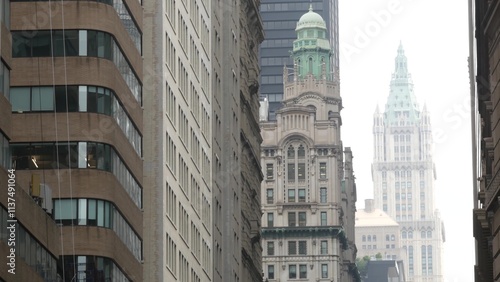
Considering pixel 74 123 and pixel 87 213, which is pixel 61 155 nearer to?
pixel 74 123

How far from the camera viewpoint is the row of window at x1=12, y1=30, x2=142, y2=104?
8262cm

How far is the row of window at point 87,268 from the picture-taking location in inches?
3140

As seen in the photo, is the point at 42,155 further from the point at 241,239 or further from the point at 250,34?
the point at 250,34

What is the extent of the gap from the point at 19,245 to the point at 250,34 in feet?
253

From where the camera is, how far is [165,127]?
95.3m

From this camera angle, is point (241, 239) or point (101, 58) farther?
point (241, 239)

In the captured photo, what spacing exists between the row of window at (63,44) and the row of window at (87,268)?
9.64m

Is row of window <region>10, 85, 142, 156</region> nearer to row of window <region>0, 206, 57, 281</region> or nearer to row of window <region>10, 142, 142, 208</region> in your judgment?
row of window <region>10, 142, 142, 208</region>

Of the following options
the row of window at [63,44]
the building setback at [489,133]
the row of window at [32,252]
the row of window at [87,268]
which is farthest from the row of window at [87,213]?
the building setback at [489,133]

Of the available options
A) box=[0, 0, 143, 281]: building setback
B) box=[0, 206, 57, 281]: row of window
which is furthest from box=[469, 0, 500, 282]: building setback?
box=[0, 0, 143, 281]: building setback

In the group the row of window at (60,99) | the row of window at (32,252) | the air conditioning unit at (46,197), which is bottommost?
the row of window at (32,252)

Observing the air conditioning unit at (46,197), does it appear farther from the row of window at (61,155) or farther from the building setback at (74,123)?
the row of window at (61,155)

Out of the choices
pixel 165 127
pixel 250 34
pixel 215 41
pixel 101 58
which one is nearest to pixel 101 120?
pixel 101 58

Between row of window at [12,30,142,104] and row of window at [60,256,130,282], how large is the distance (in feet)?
31.6
